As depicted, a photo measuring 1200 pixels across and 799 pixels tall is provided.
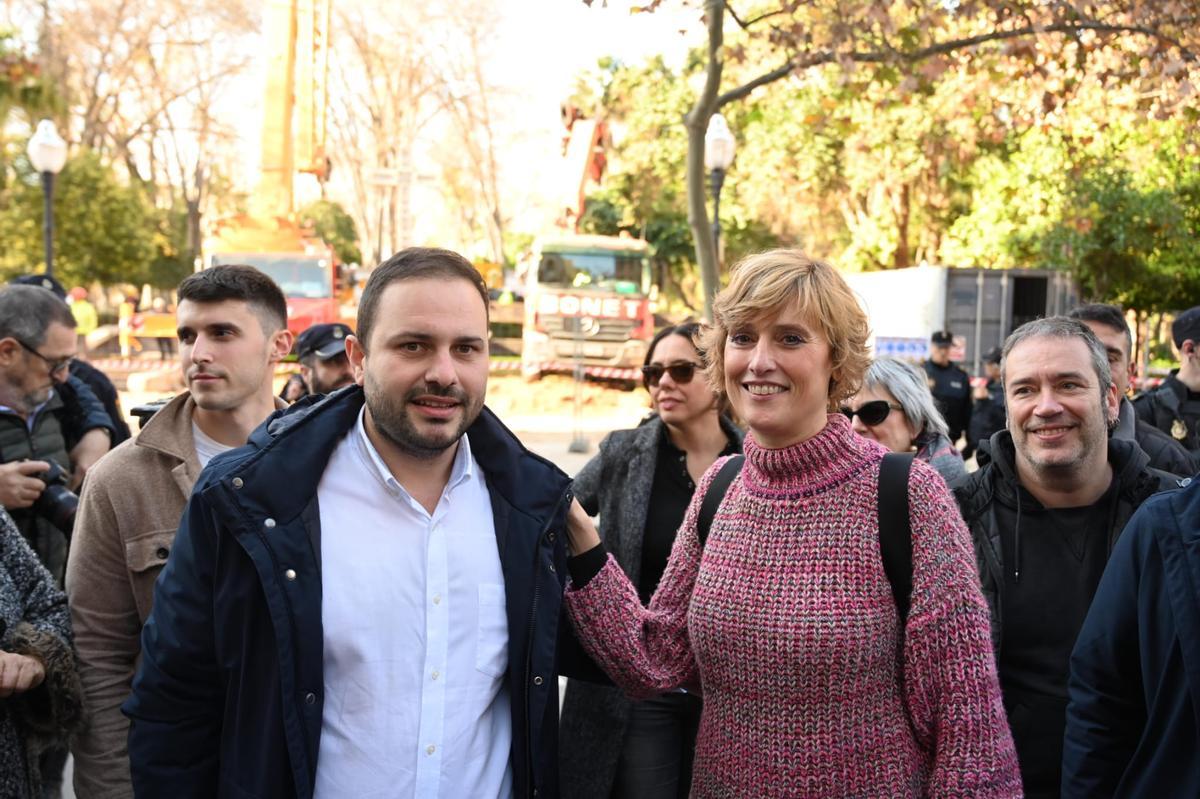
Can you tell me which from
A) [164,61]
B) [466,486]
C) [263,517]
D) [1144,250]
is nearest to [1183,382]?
[466,486]

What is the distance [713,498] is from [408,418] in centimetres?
84

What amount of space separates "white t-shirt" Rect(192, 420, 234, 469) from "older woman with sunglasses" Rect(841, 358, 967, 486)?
2.16m

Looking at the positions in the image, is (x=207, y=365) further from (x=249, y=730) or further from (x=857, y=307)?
(x=857, y=307)

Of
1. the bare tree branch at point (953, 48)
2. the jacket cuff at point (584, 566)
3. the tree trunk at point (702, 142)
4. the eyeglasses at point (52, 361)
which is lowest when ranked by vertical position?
the jacket cuff at point (584, 566)

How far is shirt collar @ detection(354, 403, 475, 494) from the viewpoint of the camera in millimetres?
2410

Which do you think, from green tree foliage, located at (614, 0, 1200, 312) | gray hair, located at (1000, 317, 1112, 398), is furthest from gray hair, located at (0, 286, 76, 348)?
green tree foliage, located at (614, 0, 1200, 312)

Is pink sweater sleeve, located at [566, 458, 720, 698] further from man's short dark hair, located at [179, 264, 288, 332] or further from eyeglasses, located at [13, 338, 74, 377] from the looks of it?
eyeglasses, located at [13, 338, 74, 377]

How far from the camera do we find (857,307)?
261cm

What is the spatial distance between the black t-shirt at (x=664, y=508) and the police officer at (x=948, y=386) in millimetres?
7800

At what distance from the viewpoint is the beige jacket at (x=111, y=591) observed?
2.89 m

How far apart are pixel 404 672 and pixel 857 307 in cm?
132

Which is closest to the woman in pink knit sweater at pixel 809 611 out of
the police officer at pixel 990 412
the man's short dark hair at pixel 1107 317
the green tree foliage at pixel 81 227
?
the man's short dark hair at pixel 1107 317

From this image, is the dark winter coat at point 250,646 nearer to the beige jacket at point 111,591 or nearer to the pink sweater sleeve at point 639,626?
the pink sweater sleeve at point 639,626

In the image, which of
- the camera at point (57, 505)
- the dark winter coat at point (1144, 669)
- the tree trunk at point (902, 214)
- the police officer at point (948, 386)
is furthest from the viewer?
the tree trunk at point (902, 214)
